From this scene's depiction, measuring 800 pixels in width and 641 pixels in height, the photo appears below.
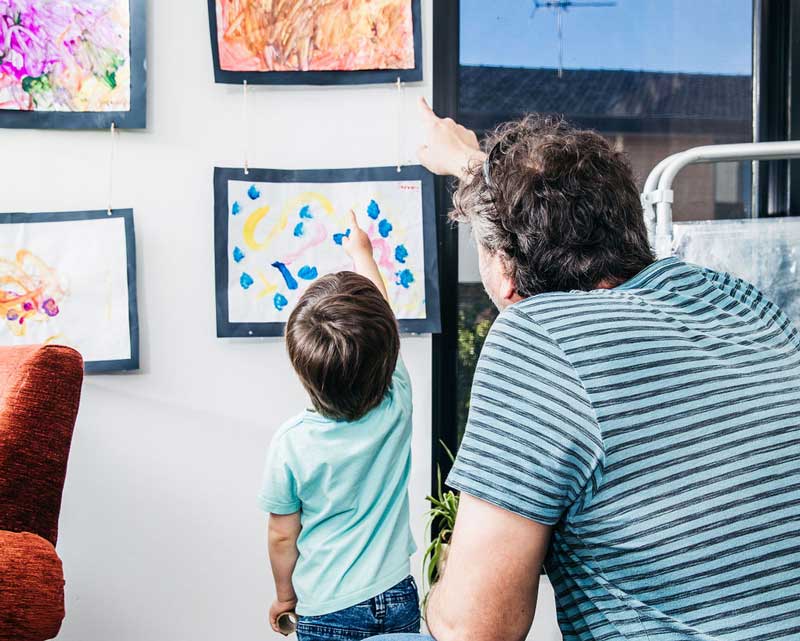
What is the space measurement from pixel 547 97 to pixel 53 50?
47.8 inches

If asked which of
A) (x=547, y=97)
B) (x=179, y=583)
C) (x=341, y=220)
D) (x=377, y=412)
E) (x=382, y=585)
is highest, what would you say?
(x=547, y=97)

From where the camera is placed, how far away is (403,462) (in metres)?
1.38

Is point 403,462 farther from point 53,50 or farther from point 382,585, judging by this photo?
point 53,50

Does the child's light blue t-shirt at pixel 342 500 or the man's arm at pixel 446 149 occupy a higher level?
the man's arm at pixel 446 149

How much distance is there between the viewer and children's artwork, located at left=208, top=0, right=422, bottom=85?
1772 millimetres

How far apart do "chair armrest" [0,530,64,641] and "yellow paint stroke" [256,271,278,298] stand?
0.75 m

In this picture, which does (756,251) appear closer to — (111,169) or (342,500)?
(342,500)

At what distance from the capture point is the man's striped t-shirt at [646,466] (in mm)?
667

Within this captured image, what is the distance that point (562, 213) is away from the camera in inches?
31.4

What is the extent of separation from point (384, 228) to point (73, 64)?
32.7 inches

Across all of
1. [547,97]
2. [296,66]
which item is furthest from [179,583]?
[547,97]

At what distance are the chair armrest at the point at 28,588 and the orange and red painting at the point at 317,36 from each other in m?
1.14

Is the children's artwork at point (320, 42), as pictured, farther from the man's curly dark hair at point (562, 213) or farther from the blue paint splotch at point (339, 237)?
the man's curly dark hair at point (562, 213)

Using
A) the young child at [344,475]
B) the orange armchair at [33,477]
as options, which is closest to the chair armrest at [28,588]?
the orange armchair at [33,477]
